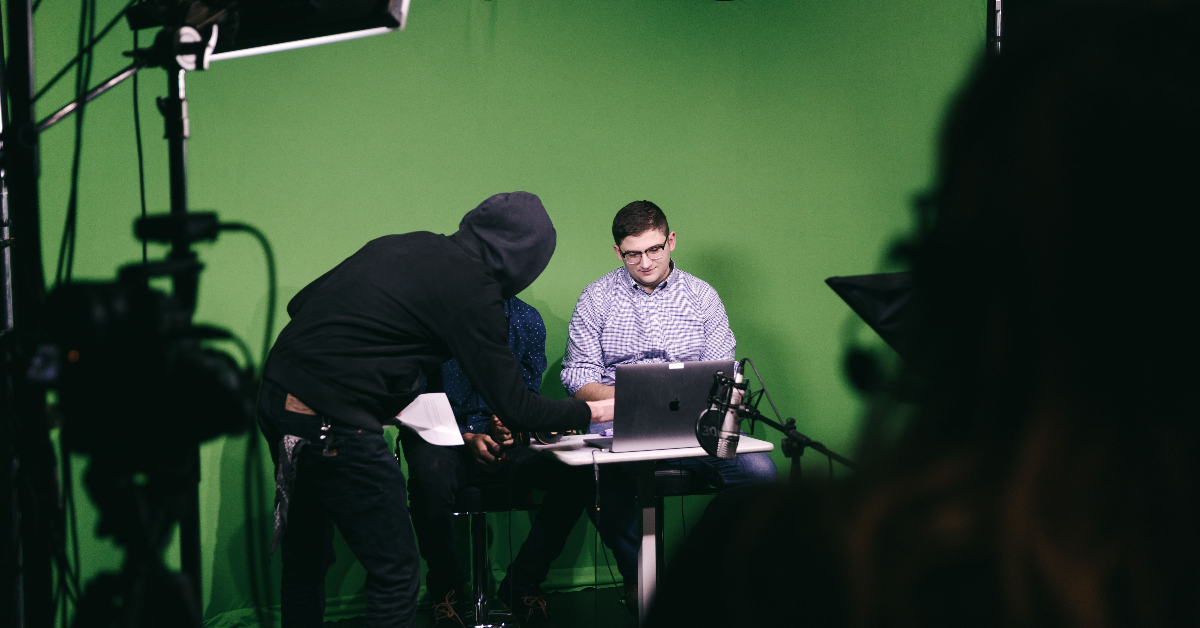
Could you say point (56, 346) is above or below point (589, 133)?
below

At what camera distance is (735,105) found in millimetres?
3557

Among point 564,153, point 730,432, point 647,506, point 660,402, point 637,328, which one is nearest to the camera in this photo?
point 730,432

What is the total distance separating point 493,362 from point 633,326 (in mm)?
1287

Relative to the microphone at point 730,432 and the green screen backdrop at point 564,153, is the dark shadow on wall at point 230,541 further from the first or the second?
the microphone at point 730,432

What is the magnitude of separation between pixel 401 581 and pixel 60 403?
1.14 m

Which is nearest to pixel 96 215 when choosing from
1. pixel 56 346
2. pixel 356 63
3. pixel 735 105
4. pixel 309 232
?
pixel 309 232

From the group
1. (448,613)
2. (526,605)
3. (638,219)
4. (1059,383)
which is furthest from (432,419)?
(1059,383)

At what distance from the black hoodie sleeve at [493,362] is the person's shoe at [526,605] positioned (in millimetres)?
1175

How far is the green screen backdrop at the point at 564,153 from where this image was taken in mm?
2879

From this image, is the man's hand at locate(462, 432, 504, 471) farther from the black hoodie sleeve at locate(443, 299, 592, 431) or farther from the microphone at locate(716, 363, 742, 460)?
the microphone at locate(716, 363, 742, 460)

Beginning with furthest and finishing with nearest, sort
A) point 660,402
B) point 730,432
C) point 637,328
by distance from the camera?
point 637,328 < point 660,402 < point 730,432

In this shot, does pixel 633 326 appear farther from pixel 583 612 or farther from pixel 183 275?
pixel 183 275

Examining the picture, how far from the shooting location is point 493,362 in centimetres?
191

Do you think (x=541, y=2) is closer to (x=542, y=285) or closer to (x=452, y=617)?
(x=542, y=285)
